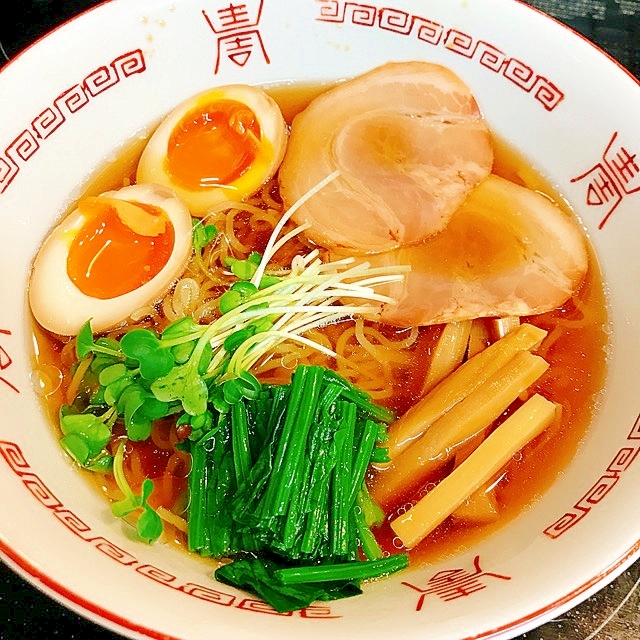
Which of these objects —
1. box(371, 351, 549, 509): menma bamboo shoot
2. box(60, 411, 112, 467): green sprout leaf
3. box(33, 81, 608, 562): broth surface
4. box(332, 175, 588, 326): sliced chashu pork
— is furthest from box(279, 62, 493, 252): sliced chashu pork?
box(60, 411, 112, 467): green sprout leaf

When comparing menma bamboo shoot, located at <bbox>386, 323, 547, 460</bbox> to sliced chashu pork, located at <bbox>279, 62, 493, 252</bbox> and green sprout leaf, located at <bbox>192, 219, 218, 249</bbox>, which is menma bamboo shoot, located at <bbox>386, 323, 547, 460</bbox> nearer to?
sliced chashu pork, located at <bbox>279, 62, 493, 252</bbox>

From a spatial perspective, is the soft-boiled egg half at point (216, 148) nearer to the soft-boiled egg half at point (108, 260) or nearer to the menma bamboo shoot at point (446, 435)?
the soft-boiled egg half at point (108, 260)

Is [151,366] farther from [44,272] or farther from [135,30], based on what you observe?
[135,30]

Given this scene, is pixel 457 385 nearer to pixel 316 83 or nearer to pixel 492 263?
pixel 492 263

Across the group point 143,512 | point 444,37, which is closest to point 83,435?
point 143,512

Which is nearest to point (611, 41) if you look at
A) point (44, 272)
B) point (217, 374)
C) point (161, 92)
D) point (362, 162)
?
point (362, 162)

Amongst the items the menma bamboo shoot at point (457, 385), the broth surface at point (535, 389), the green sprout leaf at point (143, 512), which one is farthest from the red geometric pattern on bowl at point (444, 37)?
the green sprout leaf at point (143, 512)
